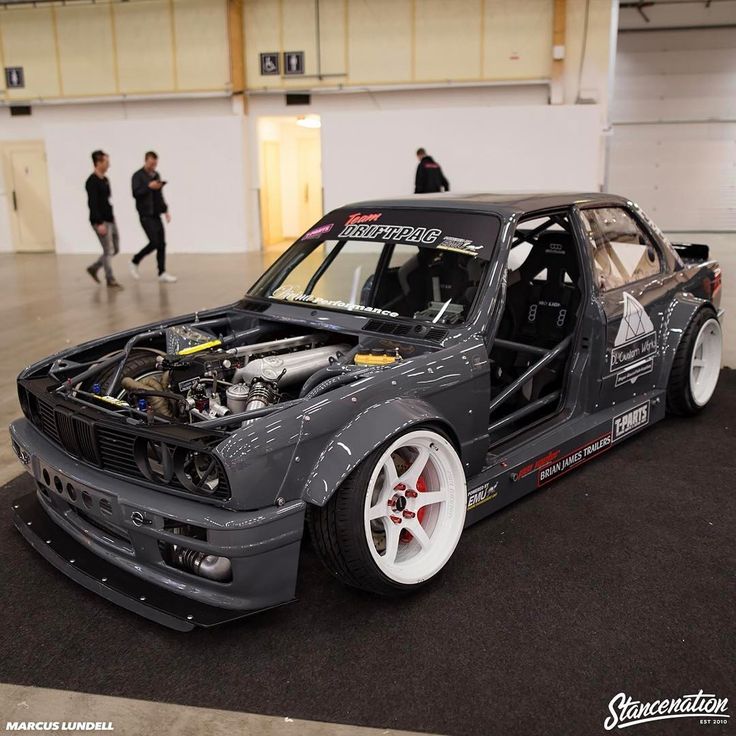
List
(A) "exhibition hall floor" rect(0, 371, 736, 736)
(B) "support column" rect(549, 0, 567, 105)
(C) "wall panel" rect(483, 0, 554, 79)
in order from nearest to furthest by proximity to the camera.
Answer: (A) "exhibition hall floor" rect(0, 371, 736, 736), (B) "support column" rect(549, 0, 567, 105), (C) "wall panel" rect(483, 0, 554, 79)

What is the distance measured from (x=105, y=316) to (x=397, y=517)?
5.74 metres

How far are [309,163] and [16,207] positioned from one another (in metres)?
6.14

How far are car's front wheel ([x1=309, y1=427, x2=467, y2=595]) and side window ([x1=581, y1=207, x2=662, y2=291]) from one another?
136 centimetres

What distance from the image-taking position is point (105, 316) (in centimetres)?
742

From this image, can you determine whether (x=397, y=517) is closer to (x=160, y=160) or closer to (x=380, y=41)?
(x=380, y=41)

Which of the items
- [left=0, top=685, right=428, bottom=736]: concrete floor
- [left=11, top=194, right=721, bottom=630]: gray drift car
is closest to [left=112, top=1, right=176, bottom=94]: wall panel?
[left=11, top=194, right=721, bottom=630]: gray drift car

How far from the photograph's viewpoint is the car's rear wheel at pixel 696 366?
385 centimetres

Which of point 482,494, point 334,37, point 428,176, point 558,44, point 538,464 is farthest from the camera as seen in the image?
point 334,37

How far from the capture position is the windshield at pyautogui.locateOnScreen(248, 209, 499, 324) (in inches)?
119

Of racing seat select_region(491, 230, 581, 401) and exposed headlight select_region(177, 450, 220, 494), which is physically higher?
racing seat select_region(491, 230, 581, 401)

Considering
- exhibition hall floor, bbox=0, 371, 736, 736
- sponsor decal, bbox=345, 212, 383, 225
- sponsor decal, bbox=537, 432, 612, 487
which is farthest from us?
sponsor decal, bbox=345, 212, 383, 225

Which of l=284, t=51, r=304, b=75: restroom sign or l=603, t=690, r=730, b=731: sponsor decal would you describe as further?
l=284, t=51, r=304, b=75: restroom sign

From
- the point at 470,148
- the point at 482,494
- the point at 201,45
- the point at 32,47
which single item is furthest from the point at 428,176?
Result: the point at 482,494

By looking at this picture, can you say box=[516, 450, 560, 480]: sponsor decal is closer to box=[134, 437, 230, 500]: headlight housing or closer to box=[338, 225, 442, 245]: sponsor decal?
box=[338, 225, 442, 245]: sponsor decal
